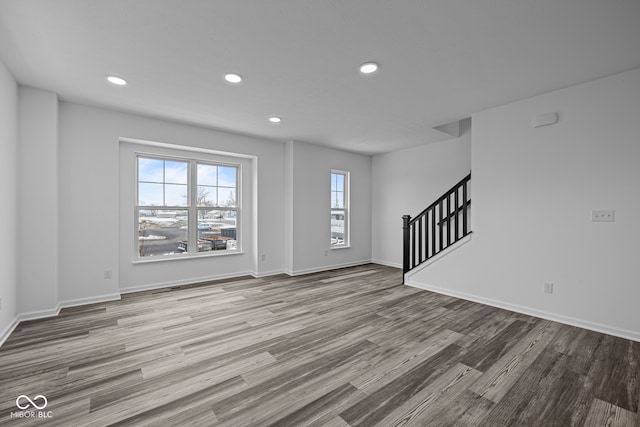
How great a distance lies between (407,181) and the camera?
5.89 meters

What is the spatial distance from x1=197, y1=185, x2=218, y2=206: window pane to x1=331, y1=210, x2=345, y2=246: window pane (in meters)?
2.55

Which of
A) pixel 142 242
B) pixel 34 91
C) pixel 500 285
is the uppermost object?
pixel 34 91

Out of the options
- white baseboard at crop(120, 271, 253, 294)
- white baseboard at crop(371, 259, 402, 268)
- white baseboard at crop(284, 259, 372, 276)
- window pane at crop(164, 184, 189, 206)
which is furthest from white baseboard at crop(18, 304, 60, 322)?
white baseboard at crop(371, 259, 402, 268)

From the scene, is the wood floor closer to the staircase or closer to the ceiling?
the staircase

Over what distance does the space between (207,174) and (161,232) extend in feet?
4.06

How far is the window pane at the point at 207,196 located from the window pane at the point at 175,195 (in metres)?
0.23

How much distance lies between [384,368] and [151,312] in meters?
2.82

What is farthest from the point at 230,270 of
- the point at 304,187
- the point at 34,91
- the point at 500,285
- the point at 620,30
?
the point at 620,30

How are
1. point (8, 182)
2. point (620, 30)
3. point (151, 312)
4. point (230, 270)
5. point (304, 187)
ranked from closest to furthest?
point (620, 30), point (8, 182), point (151, 312), point (230, 270), point (304, 187)

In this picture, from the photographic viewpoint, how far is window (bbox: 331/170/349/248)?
6215mm

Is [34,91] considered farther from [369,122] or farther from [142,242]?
[369,122]

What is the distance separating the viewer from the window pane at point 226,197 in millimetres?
5008

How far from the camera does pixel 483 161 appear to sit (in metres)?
3.70

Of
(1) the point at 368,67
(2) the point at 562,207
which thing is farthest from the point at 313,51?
(2) the point at 562,207
